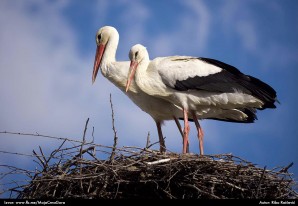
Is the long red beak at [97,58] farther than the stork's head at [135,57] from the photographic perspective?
Yes

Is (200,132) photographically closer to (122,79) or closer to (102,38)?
(122,79)

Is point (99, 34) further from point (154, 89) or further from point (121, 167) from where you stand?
point (121, 167)

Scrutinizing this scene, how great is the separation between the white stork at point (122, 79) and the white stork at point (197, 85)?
0.24 meters

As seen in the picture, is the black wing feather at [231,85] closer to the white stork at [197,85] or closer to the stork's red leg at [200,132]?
the white stork at [197,85]

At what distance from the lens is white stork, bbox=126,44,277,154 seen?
389 inches

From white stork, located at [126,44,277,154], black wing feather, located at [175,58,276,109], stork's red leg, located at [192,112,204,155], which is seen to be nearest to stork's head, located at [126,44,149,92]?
white stork, located at [126,44,277,154]

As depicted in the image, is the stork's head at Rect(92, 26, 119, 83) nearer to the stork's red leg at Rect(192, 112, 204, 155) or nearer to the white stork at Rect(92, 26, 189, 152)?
the white stork at Rect(92, 26, 189, 152)

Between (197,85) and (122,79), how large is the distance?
1.16 m

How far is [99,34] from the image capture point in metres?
11.0

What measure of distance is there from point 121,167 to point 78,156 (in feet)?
2.17

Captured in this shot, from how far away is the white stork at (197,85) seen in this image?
9.88 m

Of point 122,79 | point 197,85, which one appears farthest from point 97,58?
point 197,85

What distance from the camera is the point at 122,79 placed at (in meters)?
10.2

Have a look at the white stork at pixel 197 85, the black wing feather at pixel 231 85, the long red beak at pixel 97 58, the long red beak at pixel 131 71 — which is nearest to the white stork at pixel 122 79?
the long red beak at pixel 97 58
